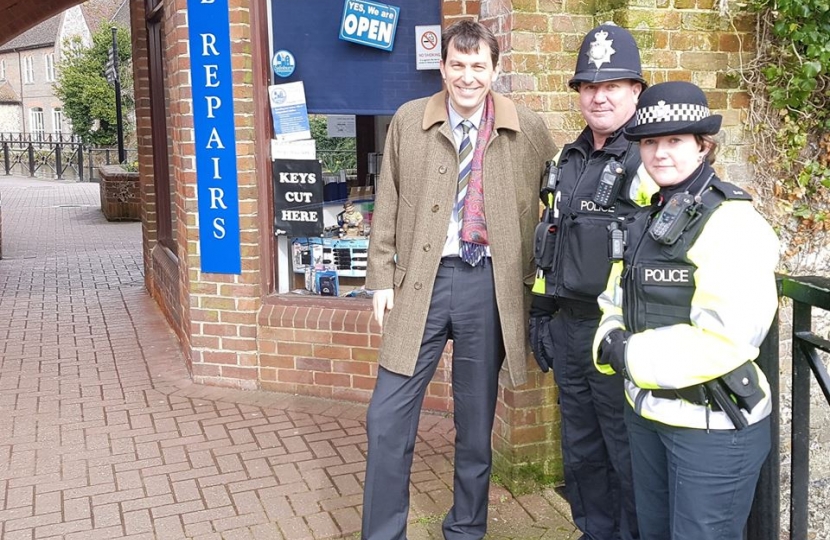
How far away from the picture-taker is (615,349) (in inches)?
93.2

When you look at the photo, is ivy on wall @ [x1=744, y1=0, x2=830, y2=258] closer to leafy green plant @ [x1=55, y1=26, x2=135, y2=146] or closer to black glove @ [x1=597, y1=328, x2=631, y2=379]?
black glove @ [x1=597, y1=328, x2=631, y2=379]

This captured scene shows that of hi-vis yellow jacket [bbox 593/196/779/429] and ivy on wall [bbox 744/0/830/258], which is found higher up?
ivy on wall [bbox 744/0/830/258]

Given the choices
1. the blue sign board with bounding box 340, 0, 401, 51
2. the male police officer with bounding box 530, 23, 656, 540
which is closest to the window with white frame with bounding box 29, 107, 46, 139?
the blue sign board with bounding box 340, 0, 401, 51

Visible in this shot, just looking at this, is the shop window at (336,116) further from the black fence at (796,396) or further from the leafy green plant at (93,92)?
the leafy green plant at (93,92)

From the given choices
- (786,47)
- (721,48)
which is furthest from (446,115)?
(786,47)

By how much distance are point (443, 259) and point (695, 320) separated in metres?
1.13

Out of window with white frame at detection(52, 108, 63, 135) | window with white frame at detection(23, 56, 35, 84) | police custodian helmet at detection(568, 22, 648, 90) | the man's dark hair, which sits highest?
window with white frame at detection(23, 56, 35, 84)

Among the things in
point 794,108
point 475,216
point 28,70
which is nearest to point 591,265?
point 475,216

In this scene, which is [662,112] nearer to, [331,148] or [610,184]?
[610,184]

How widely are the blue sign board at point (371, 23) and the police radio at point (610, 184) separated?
2590 mm

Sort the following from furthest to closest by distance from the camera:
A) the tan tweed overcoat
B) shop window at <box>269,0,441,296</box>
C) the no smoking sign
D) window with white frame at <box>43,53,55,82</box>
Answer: window with white frame at <box>43,53,55,82</box> → shop window at <box>269,0,441,296</box> → the no smoking sign → the tan tweed overcoat

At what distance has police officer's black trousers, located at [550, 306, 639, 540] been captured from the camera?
2.93 metres

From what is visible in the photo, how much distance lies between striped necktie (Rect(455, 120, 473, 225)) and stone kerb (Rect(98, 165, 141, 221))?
46.5ft

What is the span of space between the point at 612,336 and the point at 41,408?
420cm
